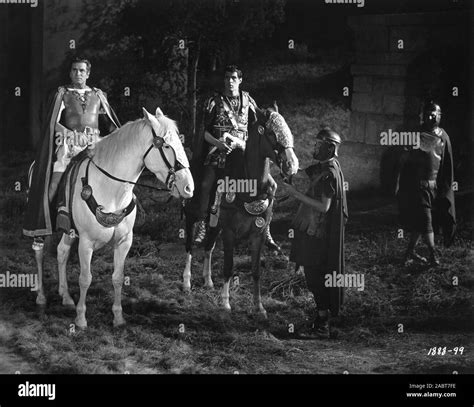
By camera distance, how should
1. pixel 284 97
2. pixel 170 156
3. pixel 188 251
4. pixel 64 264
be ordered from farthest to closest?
pixel 284 97 < pixel 188 251 < pixel 64 264 < pixel 170 156

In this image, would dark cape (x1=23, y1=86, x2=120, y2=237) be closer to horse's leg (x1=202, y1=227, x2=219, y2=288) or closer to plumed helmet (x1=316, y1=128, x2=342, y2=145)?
horse's leg (x1=202, y1=227, x2=219, y2=288)

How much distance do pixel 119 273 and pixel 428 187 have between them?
2943 mm

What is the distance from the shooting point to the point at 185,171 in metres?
7.24

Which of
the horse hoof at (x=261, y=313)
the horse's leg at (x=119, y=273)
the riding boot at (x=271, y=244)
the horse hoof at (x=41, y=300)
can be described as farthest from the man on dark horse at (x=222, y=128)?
the horse hoof at (x=41, y=300)

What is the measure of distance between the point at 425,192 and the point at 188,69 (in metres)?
2.49

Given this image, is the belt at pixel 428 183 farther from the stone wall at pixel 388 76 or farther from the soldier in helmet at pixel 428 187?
the stone wall at pixel 388 76

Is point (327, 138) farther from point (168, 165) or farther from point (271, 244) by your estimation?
point (168, 165)

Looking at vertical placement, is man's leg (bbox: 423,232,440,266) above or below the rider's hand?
below

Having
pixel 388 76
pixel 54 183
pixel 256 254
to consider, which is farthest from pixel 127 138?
pixel 388 76

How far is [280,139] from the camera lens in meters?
7.54

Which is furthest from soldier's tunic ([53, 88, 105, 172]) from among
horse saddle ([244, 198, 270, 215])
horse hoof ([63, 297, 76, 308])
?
horse saddle ([244, 198, 270, 215])

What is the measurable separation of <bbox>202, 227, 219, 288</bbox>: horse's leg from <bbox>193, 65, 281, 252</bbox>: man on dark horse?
20 cm

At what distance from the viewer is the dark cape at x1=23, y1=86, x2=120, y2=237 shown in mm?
7828
